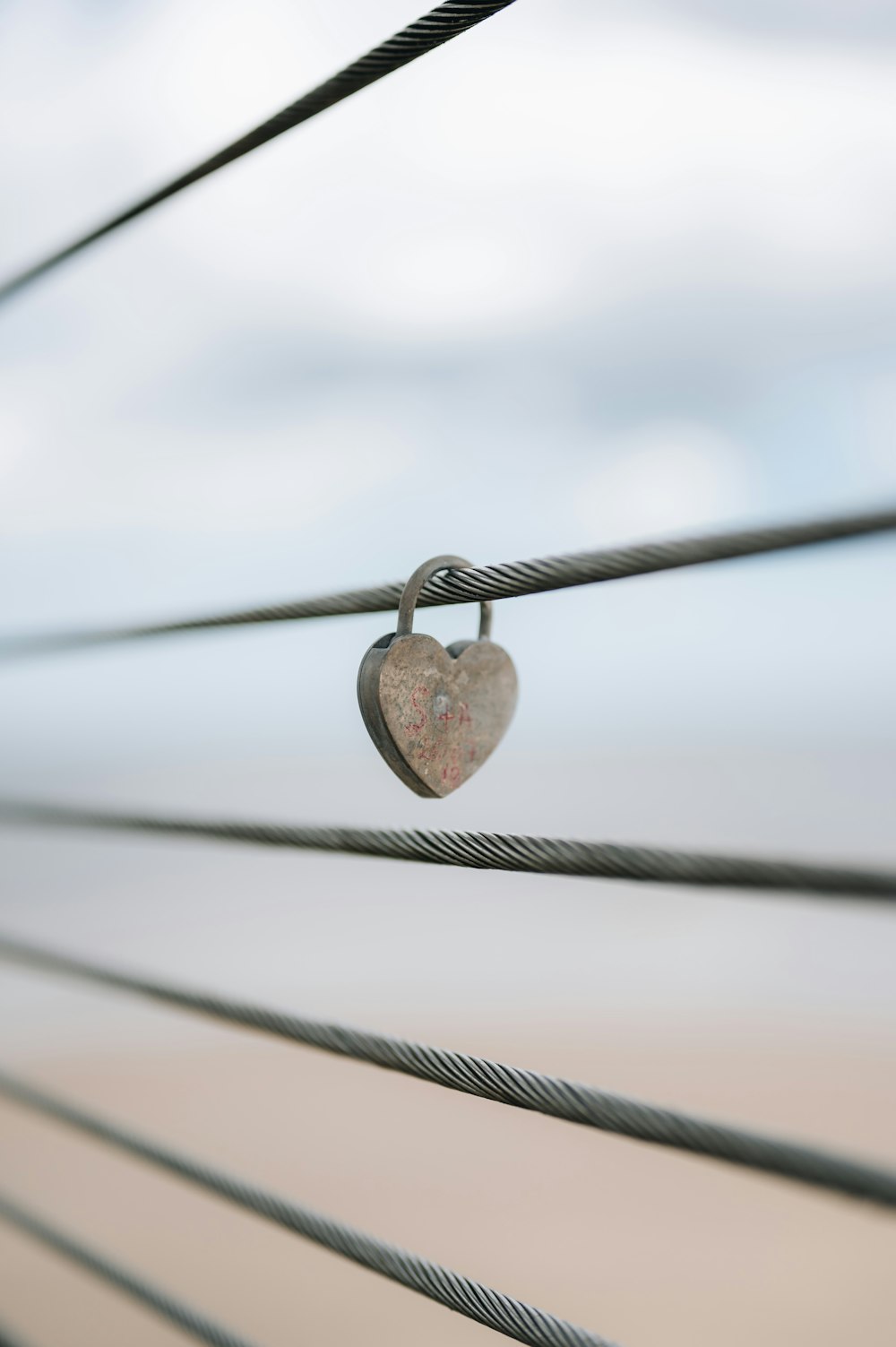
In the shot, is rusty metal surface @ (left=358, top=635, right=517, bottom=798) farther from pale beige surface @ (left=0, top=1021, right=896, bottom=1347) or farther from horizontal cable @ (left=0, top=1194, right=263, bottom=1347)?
pale beige surface @ (left=0, top=1021, right=896, bottom=1347)

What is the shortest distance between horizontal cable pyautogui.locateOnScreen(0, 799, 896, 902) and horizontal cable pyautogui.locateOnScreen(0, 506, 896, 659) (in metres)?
0.11

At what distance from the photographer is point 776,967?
6.95 metres

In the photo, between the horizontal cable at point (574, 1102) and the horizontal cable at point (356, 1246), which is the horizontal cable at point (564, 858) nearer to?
the horizontal cable at point (574, 1102)

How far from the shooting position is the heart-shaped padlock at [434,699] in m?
0.55

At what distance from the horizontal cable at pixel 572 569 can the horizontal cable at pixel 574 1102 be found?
0.21 metres

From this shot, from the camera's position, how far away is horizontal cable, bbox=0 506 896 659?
0.39 m

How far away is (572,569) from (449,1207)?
3.60 metres

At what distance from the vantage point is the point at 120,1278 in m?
0.87


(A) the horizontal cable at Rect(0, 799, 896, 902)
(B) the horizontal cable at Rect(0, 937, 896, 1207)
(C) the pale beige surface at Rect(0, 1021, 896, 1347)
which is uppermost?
(A) the horizontal cable at Rect(0, 799, 896, 902)

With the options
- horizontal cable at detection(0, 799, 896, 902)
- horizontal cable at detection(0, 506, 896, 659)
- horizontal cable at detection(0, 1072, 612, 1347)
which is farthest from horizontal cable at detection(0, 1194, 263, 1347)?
horizontal cable at detection(0, 506, 896, 659)

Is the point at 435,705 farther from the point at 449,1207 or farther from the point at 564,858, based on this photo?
the point at 449,1207

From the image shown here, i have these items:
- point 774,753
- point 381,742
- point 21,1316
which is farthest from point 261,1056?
point 774,753

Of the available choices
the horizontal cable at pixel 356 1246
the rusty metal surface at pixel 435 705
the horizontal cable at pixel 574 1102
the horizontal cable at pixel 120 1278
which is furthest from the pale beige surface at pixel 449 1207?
the rusty metal surface at pixel 435 705

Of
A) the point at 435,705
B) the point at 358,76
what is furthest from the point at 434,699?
the point at 358,76
